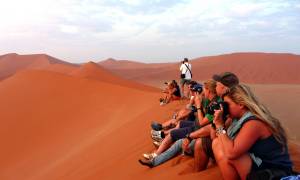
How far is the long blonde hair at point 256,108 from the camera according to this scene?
412cm

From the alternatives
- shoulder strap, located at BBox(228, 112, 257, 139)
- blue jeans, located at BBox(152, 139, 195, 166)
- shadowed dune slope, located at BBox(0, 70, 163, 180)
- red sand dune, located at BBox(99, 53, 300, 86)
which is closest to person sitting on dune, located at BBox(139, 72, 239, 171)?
blue jeans, located at BBox(152, 139, 195, 166)

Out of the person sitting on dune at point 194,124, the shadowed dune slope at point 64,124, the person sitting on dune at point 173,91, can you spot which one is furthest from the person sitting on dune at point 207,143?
the person sitting on dune at point 173,91

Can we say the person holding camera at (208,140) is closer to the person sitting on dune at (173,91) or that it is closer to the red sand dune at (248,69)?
the person sitting on dune at (173,91)

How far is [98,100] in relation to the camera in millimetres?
18562

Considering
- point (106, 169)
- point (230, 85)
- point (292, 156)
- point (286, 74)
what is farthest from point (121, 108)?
point (286, 74)

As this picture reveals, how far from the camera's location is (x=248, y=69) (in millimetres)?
47719

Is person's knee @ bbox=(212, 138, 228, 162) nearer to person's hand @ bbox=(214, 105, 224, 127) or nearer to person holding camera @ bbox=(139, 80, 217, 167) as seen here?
person's hand @ bbox=(214, 105, 224, 127)

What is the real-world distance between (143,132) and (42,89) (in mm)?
11877

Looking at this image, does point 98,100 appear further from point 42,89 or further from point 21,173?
point 21,173

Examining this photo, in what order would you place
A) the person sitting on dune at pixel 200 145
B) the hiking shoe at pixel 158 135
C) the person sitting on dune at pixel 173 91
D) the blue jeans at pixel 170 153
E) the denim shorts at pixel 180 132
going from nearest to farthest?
the person sitting on dune at pixel 200 145 → the blue jeans at pixel 170 153 → the denim shorts at pixel 180 132 → the hiking shoe at pixel 158 135 → the person sitting on dune at pixel 173 91

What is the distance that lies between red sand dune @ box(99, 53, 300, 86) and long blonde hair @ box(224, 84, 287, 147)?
37.0 metres

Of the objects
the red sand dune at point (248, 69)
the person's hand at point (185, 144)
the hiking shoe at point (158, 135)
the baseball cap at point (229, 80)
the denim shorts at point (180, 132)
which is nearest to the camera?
the baseball cap at point (229, 80)

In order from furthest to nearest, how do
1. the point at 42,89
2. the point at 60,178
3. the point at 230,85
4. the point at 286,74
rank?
the point at 286,74 → the point at 42,89 → the point at 60,178 → the point at 230,85

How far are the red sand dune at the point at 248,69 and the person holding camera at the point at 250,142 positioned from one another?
37.0 m
